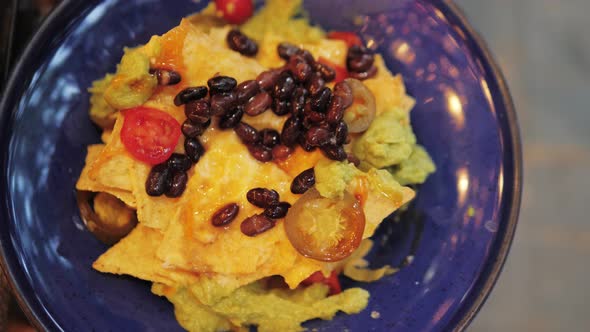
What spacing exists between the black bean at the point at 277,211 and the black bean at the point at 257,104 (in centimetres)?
34

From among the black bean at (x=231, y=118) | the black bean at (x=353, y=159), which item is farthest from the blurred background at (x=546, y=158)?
the black bean at (x=231, y=118)

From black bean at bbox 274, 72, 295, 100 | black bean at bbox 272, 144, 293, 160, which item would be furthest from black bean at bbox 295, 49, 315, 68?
black bean at bbox 272, 144, 293, 160

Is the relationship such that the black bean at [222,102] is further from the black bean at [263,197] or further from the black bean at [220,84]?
the black bean at [263,197]

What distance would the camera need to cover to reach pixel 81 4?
6.52 feet

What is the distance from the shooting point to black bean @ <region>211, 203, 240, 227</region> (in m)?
1.88

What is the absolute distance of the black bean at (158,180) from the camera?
1896mm

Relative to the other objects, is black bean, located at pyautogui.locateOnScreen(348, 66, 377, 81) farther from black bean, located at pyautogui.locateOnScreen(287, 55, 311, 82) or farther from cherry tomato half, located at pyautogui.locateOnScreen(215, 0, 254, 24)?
cherry tomato half, located at pyautogui.locateOnScreen(215, 0, 254, 24)

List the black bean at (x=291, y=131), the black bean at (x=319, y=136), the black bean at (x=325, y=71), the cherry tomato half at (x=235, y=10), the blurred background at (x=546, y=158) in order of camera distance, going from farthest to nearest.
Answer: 1. the blurred background at (x=546, y=158)
2. the cherry tomato half at (x=235, y=10)
3. the black bean at (x=325, y=71)
4. the black bean at (x=291, y=131)
5. the black bean at (x=319, y=136)

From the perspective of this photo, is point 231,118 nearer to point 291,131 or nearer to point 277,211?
point 291,131

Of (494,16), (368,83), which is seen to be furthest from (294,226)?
(494,16)

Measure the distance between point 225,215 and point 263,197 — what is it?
0.46 feet

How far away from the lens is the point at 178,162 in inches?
75.5

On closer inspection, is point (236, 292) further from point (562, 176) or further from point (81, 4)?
point (562, 176)

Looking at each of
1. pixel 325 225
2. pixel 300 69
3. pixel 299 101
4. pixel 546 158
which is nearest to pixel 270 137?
pixel 299 101
